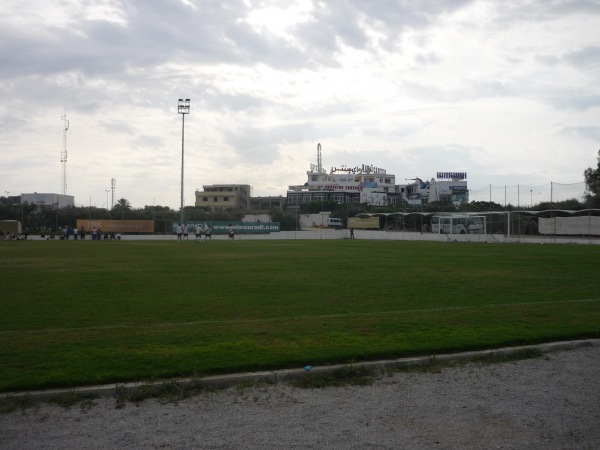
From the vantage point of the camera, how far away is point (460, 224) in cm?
6103

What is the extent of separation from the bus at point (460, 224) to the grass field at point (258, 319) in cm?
4089

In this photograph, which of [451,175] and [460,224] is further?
[451,175]

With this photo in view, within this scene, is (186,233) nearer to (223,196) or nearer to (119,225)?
(119,225)

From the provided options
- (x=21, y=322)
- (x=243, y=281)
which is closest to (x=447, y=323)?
(x=21, y=322)

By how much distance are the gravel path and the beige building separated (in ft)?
376

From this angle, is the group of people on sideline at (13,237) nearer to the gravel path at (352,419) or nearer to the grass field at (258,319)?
the grass field at (258,319)

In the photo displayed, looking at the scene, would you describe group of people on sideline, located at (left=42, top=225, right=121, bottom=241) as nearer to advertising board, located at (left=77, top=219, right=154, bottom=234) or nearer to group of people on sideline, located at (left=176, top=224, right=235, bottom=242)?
advertising board, located at (left=77, top=219, right=154, bottom=234)

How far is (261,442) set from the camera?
528cm

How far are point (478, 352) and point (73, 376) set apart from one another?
5.62 metres

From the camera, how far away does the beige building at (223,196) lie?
4916 inches

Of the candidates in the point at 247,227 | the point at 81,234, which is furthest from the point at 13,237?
the point at 247,227

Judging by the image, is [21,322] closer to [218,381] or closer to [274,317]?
[274,317]

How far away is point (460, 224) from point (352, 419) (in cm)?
5767

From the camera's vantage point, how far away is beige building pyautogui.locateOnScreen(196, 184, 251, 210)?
124875 millimetres
